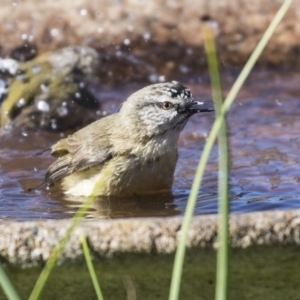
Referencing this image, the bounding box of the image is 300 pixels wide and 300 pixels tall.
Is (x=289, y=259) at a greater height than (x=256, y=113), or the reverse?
(x=256, y=113)

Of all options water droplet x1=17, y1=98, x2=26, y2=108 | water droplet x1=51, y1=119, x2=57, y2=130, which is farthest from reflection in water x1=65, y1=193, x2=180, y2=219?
A: water droplet x1=17, y1=98, x2=26, y2=108

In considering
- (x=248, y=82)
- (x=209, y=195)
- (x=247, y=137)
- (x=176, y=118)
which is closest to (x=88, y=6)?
(x=248, y=82)

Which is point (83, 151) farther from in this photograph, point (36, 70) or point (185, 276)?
point (185, 276)

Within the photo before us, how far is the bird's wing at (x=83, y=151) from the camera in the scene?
6688 mm

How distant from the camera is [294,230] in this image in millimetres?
3895

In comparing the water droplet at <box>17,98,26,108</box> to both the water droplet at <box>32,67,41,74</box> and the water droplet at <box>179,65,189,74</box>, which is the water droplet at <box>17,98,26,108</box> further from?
the water droplet at <box>179,65,189,74</box>

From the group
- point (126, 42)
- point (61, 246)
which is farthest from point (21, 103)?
point (61, 246)

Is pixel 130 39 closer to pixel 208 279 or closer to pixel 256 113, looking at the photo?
pixel 256 113

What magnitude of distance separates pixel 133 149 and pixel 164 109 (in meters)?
0.43

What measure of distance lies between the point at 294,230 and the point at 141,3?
628 cm

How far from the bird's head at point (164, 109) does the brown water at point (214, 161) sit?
19.9 inches

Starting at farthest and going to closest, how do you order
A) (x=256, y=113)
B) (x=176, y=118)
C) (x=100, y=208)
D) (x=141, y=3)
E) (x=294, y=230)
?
1. (x=141, y=3)
2. (x=256, y=113)
3. (x=176, y=118)
4. (x=100, y=208)
5. (x=294, y=230)

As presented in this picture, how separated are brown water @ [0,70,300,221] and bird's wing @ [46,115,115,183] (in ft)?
0.65

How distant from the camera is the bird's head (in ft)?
21.9
